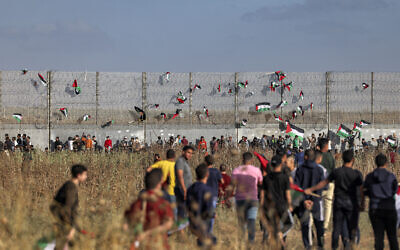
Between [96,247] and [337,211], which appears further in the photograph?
[337,211]

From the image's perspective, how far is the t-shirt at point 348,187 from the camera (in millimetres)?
7660

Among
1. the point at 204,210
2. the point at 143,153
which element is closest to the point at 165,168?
the point at 204,210

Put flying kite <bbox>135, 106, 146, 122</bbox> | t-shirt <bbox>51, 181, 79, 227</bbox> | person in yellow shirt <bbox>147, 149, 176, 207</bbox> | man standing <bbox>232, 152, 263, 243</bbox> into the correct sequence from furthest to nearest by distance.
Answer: flying kite <bbox>135, 106, 146, 122</bbox>
person in yellow shirt <bbox>147, 149, 176, 207</bbox>
man standing <bbox>232, 152, 263, 243</bbox>
t-shirt <bbox>51, 181, 79, 227</bbox>

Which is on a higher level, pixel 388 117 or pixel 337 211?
pixel 388 117

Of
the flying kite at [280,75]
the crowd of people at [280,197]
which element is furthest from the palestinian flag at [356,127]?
the crowd of people at [280,197]

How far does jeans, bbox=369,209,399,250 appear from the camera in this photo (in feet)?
23.8

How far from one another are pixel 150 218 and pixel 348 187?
3.43 meters

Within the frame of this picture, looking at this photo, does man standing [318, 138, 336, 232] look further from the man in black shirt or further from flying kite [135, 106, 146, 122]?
flying kite [135, 106, 146, 122]

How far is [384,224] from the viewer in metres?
7.37

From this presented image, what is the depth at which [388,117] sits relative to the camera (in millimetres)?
27766

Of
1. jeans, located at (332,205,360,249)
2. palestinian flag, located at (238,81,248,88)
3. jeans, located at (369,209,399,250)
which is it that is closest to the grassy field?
jeans, located at (332,205,360,249)

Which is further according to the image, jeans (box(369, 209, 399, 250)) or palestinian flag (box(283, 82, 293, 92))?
palestinian flag (box(283, 82, 293, 92))

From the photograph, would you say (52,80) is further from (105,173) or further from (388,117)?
(388,117)

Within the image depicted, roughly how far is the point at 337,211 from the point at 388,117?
2151 centimetres
